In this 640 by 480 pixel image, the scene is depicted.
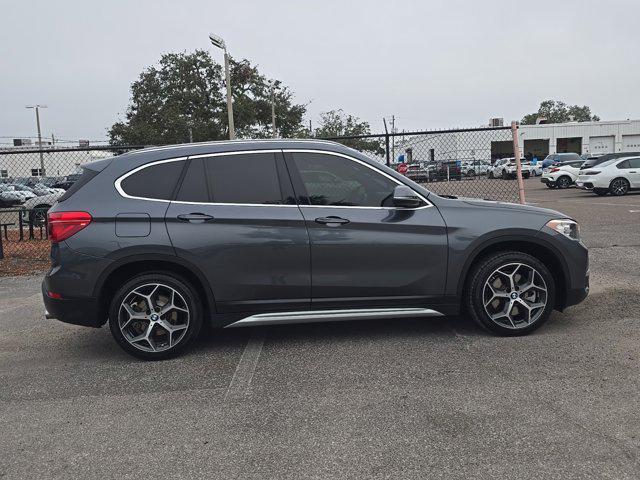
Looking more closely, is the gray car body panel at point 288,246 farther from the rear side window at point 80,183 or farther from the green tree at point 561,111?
the green tree at point 561,111

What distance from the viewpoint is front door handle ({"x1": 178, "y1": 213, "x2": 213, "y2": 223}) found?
4.39 metres

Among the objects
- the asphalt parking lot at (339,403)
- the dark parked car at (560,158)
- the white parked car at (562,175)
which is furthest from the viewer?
the dark parked car at (560,158)

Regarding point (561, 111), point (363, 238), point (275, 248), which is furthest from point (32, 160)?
point (561, 111)

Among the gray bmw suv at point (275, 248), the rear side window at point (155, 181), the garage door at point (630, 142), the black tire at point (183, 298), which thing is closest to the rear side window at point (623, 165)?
the gray bmw suv at point (275, 248)

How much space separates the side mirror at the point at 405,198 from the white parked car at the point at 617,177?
62.4 ft

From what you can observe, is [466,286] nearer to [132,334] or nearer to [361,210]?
[361,210]

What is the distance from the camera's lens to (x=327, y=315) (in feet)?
14.8

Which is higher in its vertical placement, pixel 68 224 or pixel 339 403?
pixel 68 224

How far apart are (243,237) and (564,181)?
26.3 meters

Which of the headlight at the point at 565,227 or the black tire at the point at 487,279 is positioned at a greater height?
the headlight at the point at 565,227

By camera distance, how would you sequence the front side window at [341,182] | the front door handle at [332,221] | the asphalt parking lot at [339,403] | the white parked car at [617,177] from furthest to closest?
the white parked car at [617,177], the front side window at [341,182], the front door handle at [332,221], the asphalt parking lot at [339,403]

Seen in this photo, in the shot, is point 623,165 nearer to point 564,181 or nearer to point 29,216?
point 564,181

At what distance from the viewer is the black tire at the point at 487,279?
461 centimetres

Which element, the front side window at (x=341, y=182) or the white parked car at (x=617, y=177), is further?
the white parked car at (x=617, y=177)
